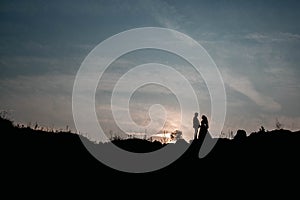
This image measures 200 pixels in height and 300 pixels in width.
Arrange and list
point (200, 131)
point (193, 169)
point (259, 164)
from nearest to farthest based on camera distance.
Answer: point (259, 164)
point (193, 169)
point (200, 131)

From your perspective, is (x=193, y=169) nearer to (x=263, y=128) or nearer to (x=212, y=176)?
(x=212, y=176)

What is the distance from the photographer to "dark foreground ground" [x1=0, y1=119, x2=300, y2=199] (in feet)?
55.6

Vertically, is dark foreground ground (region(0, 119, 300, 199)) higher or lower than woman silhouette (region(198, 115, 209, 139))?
lower

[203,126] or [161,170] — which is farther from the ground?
[203,126]

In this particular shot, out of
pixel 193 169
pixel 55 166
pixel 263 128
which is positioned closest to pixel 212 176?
pixel 193 169

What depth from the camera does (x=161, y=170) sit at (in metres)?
20.4

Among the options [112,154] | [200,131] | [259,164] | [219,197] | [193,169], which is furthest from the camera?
[112,154]

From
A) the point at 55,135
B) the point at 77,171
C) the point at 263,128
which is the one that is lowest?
the point at 77,171

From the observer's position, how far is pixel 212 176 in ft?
61.9

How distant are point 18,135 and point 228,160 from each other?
45.6 feet

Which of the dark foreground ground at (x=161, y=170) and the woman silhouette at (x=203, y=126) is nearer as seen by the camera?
the dark foreground ground at (x=161, y=170)

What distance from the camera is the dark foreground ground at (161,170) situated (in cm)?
1695

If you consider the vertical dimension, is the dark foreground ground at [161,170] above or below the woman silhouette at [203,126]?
below

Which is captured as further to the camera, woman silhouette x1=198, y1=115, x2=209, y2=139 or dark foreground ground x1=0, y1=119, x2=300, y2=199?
woman silhouette x1=198, y1=115, x2=209, y2=139
